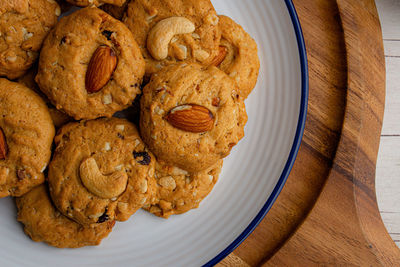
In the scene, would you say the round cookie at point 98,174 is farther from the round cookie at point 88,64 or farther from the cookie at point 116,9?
the cookie at point 116,9

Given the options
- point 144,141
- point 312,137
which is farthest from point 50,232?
point 312,137

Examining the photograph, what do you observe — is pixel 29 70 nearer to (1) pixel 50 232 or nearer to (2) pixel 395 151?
(1) pixel 50 232

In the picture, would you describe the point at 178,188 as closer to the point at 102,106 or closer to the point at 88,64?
the point at 102,106

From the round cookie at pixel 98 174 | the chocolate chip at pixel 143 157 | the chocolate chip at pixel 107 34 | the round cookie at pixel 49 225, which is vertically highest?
the chocolate chip at pixel 107 34

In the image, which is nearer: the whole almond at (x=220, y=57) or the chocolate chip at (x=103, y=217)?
the chocolate chip at (x=103, y=217)

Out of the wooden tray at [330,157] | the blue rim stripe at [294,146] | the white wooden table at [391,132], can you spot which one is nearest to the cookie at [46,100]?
the blue rim stripe at [294,146]

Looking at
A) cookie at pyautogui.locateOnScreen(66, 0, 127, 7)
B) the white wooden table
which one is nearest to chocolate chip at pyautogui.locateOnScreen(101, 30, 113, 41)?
cookie at pyautogui.locateOnScreen(66, 0, 127, 7)

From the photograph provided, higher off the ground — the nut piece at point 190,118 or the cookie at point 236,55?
the cookie at point 236,55

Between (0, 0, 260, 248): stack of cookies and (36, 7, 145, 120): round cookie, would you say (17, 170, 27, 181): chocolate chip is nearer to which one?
(0, 0, 260, 248): stack of cookies
